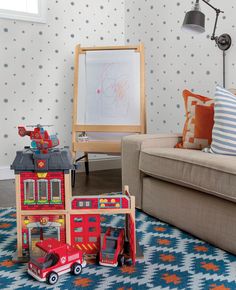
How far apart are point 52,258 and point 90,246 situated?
23 cm

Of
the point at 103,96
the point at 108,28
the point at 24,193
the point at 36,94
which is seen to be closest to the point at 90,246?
the point at 24,193

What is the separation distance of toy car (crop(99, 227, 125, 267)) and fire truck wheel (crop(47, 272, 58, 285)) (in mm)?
223

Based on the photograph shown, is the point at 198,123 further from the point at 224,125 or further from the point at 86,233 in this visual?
the point at 86,233

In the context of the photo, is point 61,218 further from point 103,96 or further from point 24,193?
point 103,96

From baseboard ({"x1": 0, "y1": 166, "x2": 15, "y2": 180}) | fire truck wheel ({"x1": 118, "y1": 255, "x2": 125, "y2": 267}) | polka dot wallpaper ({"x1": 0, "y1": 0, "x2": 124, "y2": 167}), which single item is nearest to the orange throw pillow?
fire truck wheel ({"x1": 118, "y1": 255, "x2": 125, "y2": 267})

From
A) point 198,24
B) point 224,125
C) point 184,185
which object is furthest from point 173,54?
point 184,185

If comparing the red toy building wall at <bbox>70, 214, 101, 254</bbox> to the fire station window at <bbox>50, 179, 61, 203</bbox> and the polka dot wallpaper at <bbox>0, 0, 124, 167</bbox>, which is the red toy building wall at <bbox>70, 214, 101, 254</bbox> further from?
the polka dot wallpaper at <bbox>0, 0, 124, 167</bbox>

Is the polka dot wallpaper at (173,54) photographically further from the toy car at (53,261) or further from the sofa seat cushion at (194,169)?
the toy car at (53,261)

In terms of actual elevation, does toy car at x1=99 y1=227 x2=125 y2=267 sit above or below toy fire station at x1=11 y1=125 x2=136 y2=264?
below

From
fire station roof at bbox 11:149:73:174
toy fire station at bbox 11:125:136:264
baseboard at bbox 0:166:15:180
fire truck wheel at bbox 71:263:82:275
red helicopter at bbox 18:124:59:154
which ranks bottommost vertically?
fire truck wheel at bbox 71:263:82:275

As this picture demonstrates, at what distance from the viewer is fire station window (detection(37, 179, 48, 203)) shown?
1.64 metres

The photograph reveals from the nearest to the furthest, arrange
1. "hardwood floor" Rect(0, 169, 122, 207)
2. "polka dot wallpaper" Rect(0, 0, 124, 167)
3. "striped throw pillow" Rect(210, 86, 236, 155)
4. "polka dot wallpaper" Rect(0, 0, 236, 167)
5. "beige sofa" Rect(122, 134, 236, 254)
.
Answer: "beige sofa" Rect(122, 134, 236, 254), "striped throw pillow" Rect(210, 86, 236, 155), "hardwood floor" Rect(0, 169, 122, 207), "polka dot wallpaper" Rect(0, 0, 236, 167), "polka dot wallpaper" Rect(0, 0, 124, 167)

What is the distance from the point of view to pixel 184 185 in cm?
196

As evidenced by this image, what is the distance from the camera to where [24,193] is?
1.64 m
